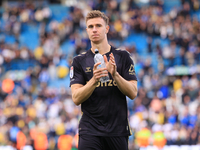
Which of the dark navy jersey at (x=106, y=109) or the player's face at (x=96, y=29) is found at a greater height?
the player's face at (x=96, y=29)

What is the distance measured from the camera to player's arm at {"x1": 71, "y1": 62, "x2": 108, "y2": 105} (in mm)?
3826

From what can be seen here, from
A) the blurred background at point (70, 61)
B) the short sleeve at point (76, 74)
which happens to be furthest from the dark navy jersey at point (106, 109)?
the blurred background at point (70, 61)

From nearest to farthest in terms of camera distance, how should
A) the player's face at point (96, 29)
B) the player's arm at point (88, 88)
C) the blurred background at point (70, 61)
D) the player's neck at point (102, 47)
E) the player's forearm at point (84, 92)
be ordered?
the player's arm at point (88, 88) → the player's forearm at point (84, 92) → the player's face at point (96, 29) → the player's neck at point (102, 47) → the blurred background at point (70, 61)

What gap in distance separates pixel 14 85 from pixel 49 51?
3.15 m

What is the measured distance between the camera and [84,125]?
4.26m

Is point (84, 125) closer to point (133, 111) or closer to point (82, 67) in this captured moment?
point (82, 67)

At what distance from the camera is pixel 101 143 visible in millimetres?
4164

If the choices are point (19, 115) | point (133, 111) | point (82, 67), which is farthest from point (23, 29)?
point (82, 67)

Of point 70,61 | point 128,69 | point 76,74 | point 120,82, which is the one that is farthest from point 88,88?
point 70,61

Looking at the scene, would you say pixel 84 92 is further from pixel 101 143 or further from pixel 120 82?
pixel 101 143

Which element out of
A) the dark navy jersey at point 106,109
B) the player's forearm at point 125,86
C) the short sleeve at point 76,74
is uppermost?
the short sleeve at point 76,74

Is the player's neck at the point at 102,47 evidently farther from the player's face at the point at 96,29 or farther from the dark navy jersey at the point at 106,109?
the dark navy jersey at the point at 106,109

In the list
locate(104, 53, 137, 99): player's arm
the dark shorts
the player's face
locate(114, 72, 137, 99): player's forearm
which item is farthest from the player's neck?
the dark shorts

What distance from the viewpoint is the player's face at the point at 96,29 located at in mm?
4320
